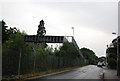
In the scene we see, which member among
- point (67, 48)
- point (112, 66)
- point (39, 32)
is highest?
point (39, 32)

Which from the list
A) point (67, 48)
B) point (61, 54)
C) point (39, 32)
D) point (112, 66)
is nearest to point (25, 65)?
point (61, 54)

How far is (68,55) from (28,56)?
21.4m

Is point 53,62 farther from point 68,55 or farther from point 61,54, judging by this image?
point 68,55

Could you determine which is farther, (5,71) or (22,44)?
(22,44)

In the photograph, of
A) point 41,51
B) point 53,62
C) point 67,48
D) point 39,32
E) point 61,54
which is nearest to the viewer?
point 41,51

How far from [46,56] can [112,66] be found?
103 ft

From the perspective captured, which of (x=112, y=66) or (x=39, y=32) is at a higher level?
(x=39, y=32)

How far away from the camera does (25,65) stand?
57.5 feet

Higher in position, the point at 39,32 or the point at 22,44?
the point at 39,32

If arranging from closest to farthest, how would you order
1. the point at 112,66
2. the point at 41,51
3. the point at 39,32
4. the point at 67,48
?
the point at 41,51 < the point at 67,48 < the point at 112,66 < the point at 39,32

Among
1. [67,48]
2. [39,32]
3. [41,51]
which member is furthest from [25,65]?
[39,32]

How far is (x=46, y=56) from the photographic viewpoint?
2384cm

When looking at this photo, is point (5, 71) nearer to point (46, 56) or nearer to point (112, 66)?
point (46, 56)

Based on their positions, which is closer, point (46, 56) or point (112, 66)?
point (46, 56)
